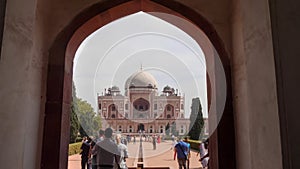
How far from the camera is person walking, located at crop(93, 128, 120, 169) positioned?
148 inches

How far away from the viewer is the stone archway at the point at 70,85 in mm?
2652

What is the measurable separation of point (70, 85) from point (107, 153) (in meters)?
1.19

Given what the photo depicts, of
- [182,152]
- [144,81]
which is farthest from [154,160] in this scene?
[144,81]

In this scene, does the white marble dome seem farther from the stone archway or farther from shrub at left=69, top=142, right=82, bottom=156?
the stone archway

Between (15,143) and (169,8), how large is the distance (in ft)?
7.24

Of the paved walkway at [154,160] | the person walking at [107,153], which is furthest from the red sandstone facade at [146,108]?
the person walking at [107,153]

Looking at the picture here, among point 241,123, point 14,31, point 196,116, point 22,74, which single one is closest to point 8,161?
point 22,74

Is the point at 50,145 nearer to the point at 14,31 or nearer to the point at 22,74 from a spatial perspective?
the point at 22,74

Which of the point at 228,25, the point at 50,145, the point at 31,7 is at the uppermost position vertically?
the point at 228,25

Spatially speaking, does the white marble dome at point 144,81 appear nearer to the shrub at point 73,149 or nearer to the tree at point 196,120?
the tree at point 196,120

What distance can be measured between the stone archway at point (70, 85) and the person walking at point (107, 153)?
2.99 feet

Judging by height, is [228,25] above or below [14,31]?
above

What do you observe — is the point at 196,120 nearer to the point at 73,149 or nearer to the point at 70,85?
the point at 73,149

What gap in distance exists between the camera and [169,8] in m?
3.13
